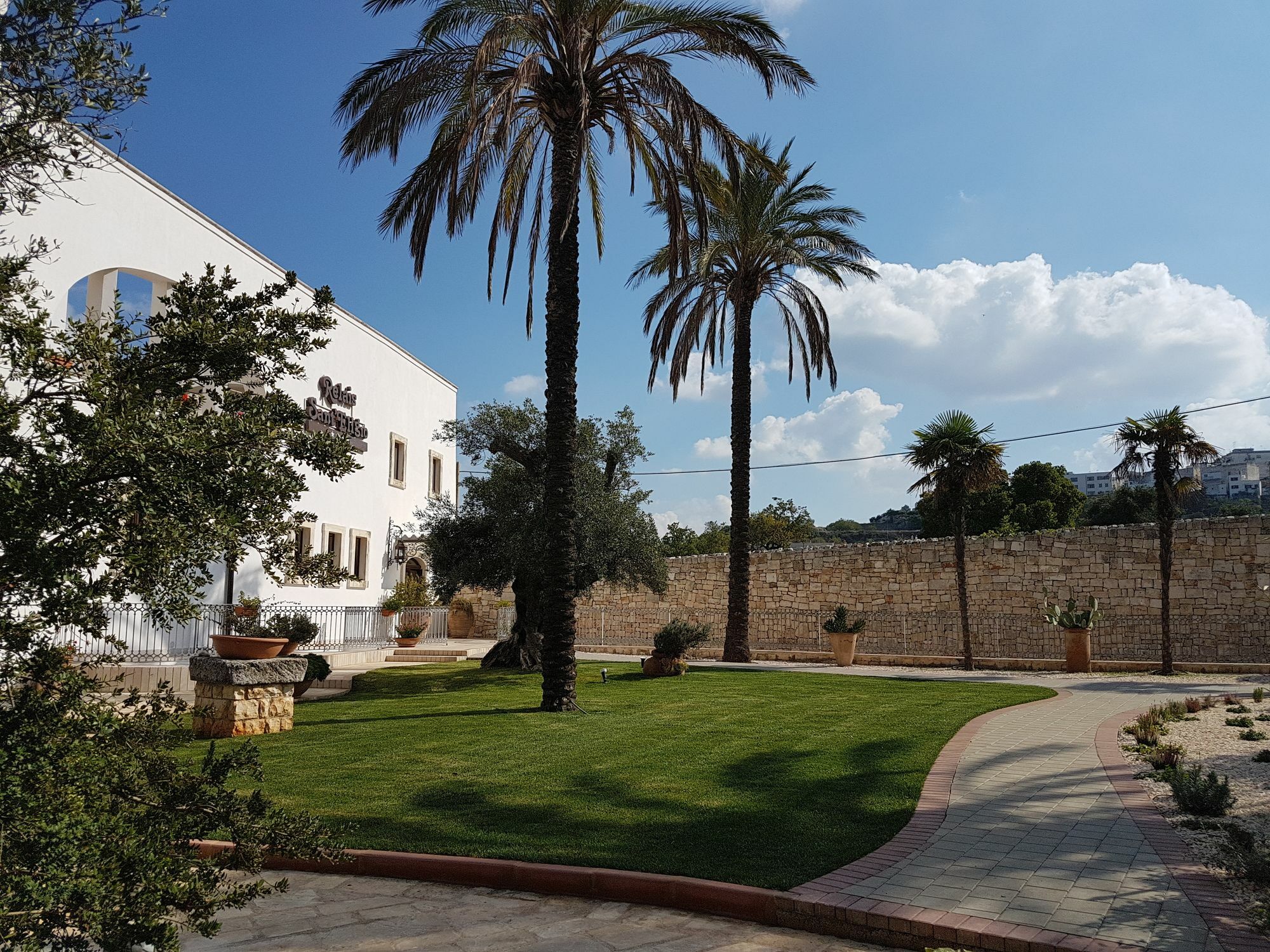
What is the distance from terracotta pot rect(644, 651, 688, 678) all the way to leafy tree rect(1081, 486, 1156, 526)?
1428 inches

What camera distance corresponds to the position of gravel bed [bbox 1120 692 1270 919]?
203 inches

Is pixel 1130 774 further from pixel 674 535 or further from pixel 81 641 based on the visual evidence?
pixel 674 535

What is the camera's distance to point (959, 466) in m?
20.2

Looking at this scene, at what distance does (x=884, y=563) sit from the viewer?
1021 inches

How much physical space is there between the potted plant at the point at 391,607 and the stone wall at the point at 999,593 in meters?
5.64

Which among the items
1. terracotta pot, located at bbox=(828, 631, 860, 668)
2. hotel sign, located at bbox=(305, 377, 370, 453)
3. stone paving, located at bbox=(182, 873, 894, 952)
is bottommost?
terracotta pot, located at bbox=(828, 631, 860, 668)

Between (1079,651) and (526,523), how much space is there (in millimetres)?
12184

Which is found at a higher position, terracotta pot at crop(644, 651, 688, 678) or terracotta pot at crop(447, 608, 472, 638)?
terracotta pot at crop(644, 651, 688, 678)

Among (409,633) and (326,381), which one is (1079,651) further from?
(326,381)

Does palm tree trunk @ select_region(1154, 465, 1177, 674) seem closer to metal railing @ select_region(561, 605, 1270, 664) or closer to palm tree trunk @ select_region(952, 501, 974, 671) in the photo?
metal railing @ select_region(561, 605, 1270, 664)

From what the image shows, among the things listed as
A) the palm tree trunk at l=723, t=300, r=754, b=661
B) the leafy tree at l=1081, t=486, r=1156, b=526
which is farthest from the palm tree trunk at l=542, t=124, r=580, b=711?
the leafy tree at l=1081, t=486, r=1156, b=526

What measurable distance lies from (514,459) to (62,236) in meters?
8.74

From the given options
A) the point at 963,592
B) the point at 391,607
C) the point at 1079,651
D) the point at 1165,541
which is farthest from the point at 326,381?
the point at 1165,541

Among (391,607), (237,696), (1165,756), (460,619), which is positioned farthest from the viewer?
(460,619)
